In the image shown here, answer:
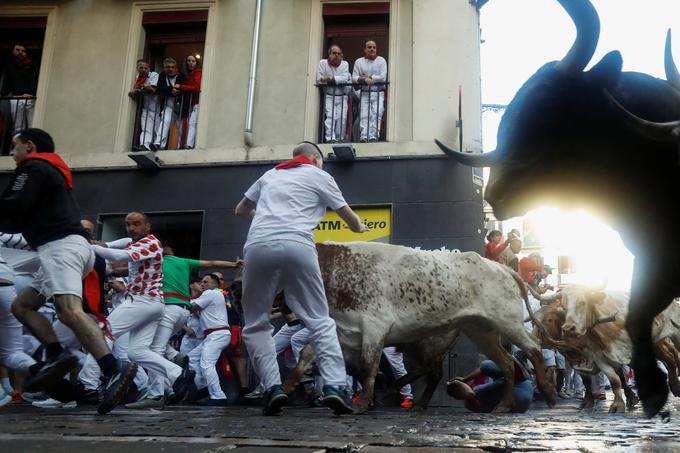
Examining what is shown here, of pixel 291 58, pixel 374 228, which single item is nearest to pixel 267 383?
pixel 374 228

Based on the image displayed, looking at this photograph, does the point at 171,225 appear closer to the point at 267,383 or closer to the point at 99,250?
the point at 99,250

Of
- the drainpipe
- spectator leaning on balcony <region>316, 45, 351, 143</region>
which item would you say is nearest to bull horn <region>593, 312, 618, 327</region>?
spectator leaning on balcony <region>316, 45, 351, 143</region>

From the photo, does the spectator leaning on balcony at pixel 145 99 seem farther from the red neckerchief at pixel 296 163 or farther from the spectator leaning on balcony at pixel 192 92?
the red neckerchief at pixel 296 163

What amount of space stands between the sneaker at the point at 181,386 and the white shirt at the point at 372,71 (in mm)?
6421

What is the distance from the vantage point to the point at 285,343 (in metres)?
9.32

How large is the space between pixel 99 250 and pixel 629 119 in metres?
5.02

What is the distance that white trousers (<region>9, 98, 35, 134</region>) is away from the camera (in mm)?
13781

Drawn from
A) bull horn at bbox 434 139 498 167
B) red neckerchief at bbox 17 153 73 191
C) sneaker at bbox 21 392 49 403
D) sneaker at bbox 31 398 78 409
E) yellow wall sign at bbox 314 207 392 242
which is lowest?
sneaker at bbox 21 392 49 403

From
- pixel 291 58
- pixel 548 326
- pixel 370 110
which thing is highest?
pixel 291 58

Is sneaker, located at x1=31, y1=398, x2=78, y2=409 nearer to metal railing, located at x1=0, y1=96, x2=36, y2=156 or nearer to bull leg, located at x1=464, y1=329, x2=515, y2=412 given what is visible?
bull leg, located at x1=464, y1=329, x2=515, y2=412

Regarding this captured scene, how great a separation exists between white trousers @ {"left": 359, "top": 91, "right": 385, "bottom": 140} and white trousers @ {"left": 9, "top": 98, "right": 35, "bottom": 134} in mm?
6774

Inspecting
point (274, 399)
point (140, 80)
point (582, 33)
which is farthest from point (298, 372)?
point (140, 80)

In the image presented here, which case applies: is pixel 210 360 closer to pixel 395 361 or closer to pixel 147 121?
pixel 395 361

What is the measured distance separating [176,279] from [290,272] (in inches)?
127
